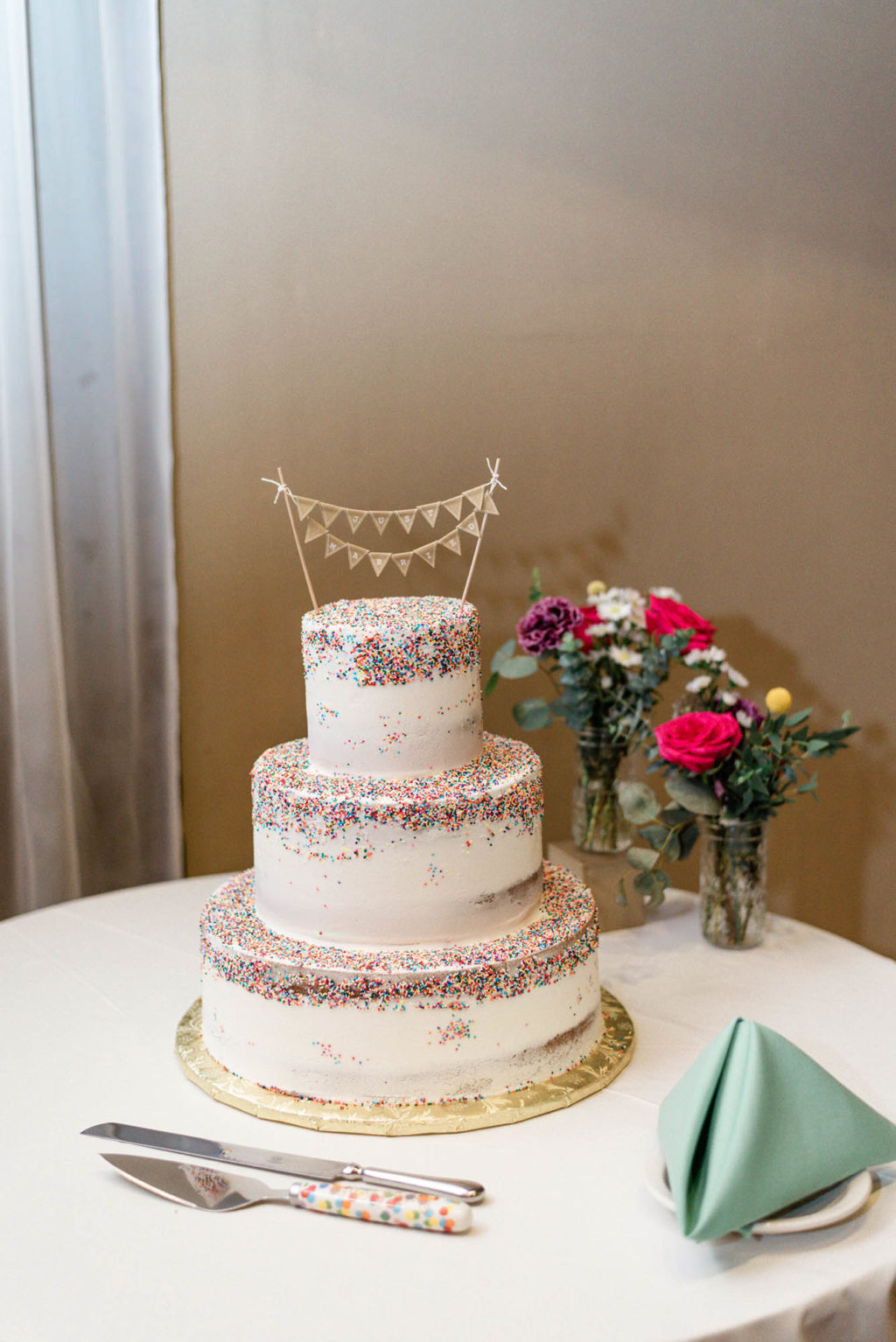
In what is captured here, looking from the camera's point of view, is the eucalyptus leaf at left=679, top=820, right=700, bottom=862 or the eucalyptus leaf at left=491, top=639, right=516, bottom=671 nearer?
the eucalyptus leaf at left=679, top=820, right=700, bottom=862

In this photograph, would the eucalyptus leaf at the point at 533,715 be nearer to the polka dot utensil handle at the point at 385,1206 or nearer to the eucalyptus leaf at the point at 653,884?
the eucalyptus leaf at the point at 653,884

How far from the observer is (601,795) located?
5.83 feet

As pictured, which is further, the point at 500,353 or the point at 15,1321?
the point at 500,353

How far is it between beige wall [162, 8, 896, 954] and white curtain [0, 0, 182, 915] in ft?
0.23

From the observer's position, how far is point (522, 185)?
7.16 ft

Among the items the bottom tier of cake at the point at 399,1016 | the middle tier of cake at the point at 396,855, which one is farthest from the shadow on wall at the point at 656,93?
the bottom tier of cake at the point at 399,1016

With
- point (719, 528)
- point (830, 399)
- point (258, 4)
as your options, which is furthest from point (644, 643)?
point (258, 4)

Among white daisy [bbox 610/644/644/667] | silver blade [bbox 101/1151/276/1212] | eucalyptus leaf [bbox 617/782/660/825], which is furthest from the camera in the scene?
white daisy [bbox 610/644/644/667]

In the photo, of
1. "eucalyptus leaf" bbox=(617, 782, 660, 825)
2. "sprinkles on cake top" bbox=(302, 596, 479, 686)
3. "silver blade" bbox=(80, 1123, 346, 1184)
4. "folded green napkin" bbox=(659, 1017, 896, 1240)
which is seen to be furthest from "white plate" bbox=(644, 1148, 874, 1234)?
"eucalyptus leaf" bbox=(617, 782, 660, 825)

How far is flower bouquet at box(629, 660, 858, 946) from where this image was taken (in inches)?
59.3

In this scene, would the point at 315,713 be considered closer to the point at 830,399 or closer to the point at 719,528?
the point at 719,528

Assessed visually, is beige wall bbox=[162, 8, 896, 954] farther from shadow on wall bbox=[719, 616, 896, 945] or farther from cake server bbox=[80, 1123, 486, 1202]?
cake server bbox=[80, 1123, 486, 1202]

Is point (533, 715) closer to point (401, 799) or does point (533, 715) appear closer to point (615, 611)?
point (615, 611)

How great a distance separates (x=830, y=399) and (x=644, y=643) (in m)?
0.74
